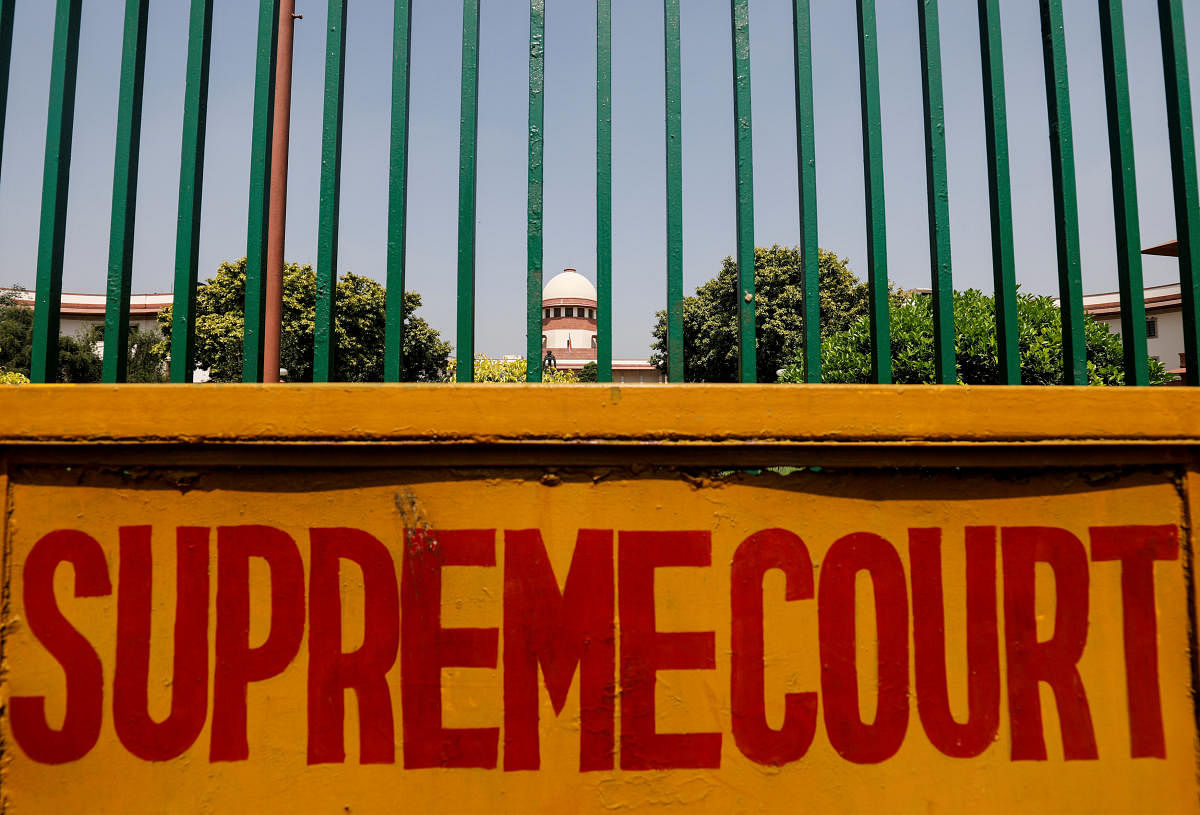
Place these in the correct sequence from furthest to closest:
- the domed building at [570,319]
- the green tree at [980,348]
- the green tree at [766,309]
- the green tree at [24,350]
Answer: the domed building at [570,319], the green tree at [24,350], the green tree at [766,309], the green tree at [980,348]

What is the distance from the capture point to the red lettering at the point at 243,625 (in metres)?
1.39

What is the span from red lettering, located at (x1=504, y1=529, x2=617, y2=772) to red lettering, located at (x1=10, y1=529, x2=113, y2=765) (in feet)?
2.56

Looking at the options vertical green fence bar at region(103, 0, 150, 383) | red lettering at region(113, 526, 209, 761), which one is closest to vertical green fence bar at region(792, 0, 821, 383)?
red lettering at region(113, 526, 209, 761)

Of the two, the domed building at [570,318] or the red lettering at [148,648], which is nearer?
the red lettering at [148,648]

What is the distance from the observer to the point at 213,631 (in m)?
1.40

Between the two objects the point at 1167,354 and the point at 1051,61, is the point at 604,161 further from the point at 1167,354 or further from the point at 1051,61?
the point at 1167,354

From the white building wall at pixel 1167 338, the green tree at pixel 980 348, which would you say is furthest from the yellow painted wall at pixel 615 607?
the white building wall at pixel 1167 338

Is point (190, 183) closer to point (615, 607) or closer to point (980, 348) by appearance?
point (615, 607)

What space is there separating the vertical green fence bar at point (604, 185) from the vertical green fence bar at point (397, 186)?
1.36 feet

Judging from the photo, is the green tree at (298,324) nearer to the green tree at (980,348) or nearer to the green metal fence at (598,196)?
the green tree at (980,348)

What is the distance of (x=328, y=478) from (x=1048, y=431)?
55.6 inches

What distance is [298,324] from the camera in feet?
82.8

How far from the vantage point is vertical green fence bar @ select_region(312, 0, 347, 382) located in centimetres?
155

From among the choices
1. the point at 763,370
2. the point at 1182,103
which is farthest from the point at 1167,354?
the point at 1182,103
